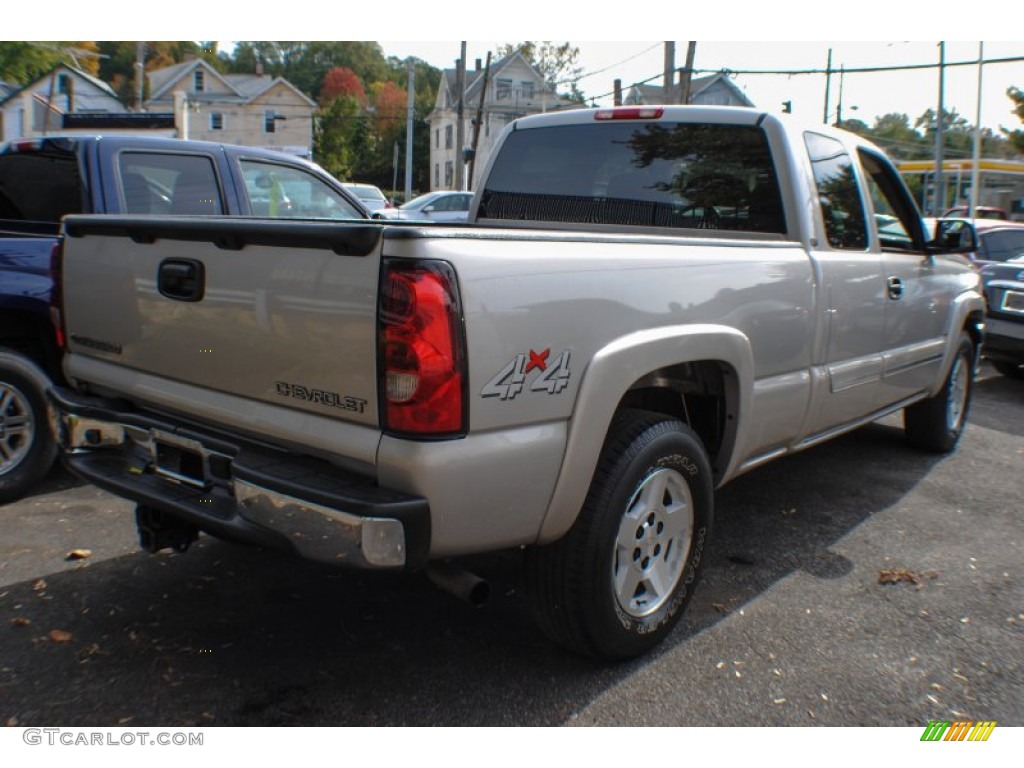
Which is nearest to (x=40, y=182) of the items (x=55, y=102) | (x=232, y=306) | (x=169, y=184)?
(x=169, y=184)

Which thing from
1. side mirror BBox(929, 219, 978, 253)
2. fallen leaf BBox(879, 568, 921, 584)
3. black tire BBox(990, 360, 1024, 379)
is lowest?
fallen leaf BBox(879, 568, 921, 584)

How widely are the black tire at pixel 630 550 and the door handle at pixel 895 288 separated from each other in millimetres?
1984

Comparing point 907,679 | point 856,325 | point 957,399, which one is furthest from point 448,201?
point 907,679

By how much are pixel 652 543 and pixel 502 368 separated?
1040 mm

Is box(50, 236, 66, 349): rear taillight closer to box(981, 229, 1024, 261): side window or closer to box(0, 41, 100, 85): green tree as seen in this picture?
box(981, 229, 1024, 261): side window

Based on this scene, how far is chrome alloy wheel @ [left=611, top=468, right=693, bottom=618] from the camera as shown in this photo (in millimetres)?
2938

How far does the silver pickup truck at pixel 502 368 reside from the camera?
2.31 meters

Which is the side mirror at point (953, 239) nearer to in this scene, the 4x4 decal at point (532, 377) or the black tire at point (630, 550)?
the black tire at point (630, 550)

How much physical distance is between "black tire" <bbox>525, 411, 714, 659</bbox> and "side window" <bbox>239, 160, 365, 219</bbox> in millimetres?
3211

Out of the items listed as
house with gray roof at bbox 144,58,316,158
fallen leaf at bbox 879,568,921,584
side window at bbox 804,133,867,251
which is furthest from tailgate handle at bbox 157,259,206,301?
house with gray roof at bbox 144,58,316,158

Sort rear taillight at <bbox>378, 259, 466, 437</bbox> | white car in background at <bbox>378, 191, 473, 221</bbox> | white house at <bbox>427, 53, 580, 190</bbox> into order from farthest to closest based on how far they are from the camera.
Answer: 1. white house at <bbox>427, 53, 580, 190</bbox>
2. white car in background at <bbox>378, 191, 473, 221</bbox>
3. rear taillight at <bbox>378, 259, 466, 437</bbox>

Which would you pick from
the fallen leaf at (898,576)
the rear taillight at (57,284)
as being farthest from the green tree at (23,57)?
the fallen leaf at (898,576)

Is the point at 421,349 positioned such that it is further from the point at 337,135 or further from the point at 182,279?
the point at 337,135

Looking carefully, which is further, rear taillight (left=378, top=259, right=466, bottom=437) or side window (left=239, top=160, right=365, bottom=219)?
side window (left=239, top=160, right=365, bottom=219)
